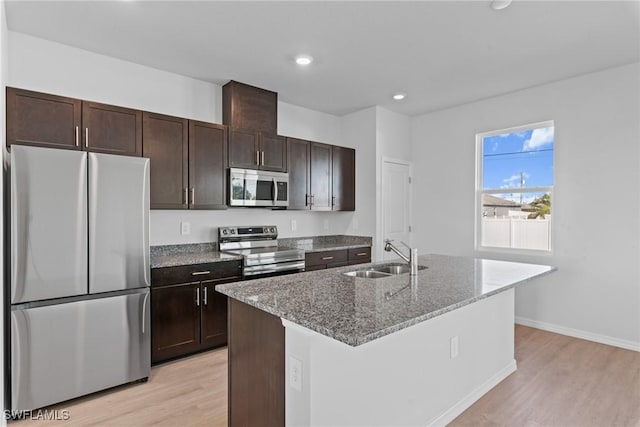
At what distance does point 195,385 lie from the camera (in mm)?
2639

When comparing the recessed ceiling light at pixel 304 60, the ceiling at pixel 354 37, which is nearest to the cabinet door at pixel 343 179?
the ceiling at pixel 354 37

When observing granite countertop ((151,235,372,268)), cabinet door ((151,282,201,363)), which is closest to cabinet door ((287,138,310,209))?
granite countertop ((151,235,372,268))

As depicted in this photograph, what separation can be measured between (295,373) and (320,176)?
127 inches

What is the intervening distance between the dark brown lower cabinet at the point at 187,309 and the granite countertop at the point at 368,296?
4.04 feet

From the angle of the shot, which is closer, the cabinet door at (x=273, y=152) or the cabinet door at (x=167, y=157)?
the cabinet door at (x=167, y=157)

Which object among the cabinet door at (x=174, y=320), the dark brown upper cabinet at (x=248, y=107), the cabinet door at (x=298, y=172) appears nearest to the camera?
the cabinet door at (x=174, y=320)

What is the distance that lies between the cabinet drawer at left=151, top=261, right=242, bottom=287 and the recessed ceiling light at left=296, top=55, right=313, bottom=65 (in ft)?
6.41

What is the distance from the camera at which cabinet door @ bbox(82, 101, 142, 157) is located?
276 cm

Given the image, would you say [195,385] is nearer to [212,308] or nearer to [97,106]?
[212,308]

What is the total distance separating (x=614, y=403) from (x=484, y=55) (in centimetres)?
283

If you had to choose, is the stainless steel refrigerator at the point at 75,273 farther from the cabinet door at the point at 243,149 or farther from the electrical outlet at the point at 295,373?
the electrical outlet at the point at 295,373

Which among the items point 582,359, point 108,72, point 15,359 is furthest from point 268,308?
point 582,359

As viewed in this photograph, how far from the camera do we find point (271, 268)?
3.56m

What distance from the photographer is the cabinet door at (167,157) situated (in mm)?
3086
